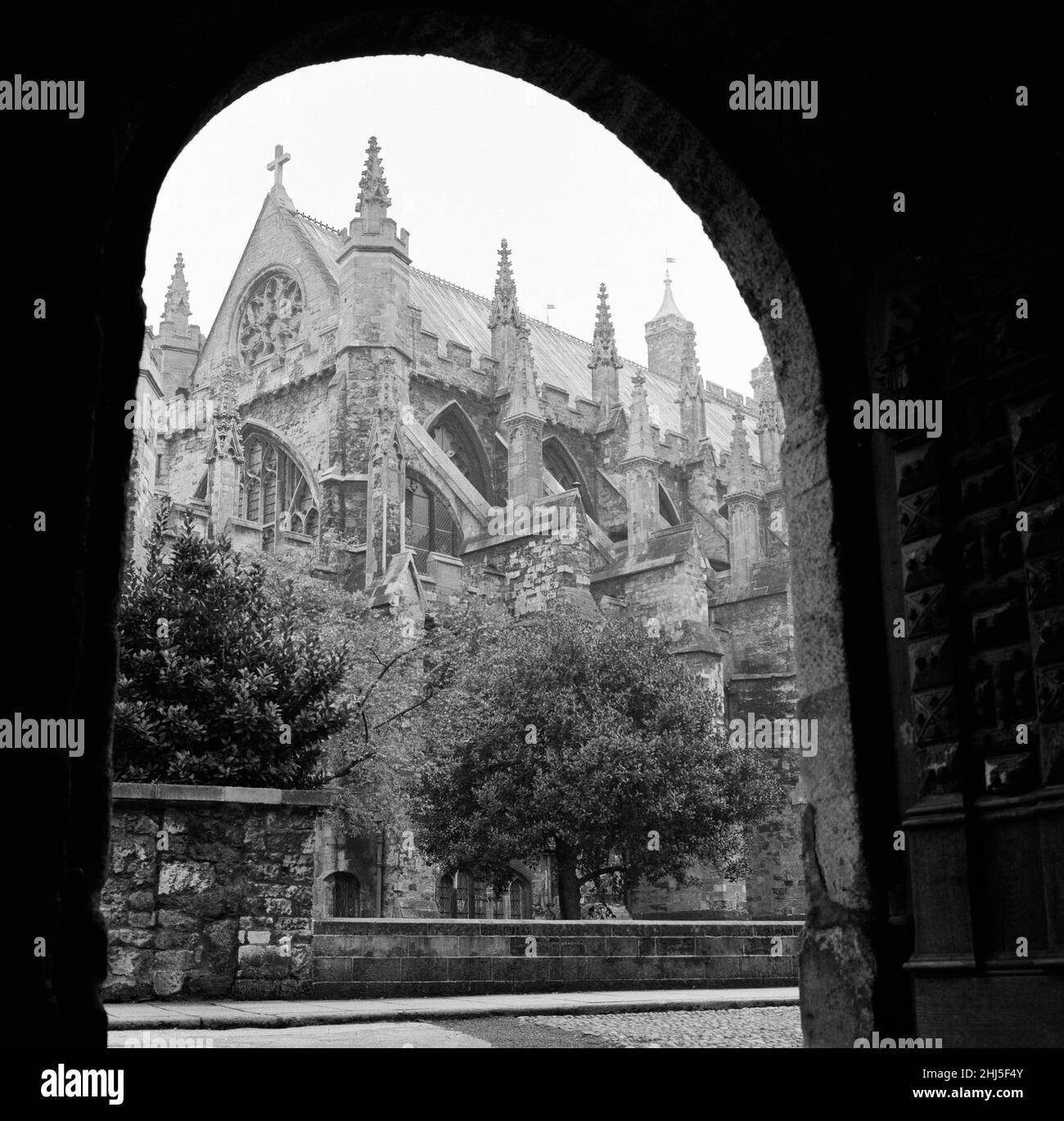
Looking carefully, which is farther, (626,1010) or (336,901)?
(336,901)

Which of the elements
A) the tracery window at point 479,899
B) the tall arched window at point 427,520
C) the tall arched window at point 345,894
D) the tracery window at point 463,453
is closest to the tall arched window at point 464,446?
the tracery window at point 463,453

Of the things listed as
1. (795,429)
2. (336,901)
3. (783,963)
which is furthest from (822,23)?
(336,901)

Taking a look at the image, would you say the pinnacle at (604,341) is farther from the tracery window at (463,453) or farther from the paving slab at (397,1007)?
the paving slab at (397,1007)

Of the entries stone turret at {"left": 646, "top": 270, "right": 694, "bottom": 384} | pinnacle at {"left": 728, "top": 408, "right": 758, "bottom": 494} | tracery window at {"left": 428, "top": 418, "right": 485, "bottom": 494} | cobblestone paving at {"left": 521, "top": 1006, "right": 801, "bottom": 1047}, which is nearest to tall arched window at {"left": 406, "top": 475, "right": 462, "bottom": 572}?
tracery window at {"left": 428, "top": 418, "right": 485, "bottom": 494}

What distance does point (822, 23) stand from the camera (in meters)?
4.52

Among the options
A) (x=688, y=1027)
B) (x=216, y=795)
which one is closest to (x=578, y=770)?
(x=688, y=1027)

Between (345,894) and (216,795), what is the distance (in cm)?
1683

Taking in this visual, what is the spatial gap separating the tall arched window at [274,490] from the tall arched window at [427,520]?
8.01ft

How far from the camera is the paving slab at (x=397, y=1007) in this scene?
681 cm

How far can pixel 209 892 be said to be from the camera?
8.48 m

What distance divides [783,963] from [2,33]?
12.5m

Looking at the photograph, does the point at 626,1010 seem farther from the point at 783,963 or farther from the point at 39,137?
the point at 39,137

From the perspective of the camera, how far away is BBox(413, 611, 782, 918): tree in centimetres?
2120
